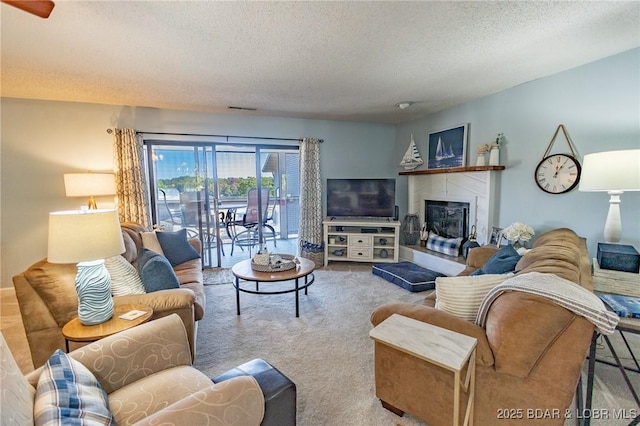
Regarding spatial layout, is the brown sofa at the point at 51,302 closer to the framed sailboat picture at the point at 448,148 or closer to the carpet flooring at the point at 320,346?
the carpet flooring at the point at 320,346

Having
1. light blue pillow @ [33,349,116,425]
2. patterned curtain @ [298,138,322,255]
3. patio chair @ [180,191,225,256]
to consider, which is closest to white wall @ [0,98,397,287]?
patio chair @ [180,191,225,256]

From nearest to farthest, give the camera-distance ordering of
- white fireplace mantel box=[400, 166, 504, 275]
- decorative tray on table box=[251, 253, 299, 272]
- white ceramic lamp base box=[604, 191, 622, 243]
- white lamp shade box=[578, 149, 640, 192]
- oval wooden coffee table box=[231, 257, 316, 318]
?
1. white lamp shade box=[578, 149, 640, 192]
2. white ceramic lamp base box=[604, 191, 622, 243]
3. oval wooden coffee table box=[231, 257, 316, 318]
4. decorative tray on table box=[251, 253, 299, 272]
5. white fireplace mantel box=[400, 166, 504, 275]

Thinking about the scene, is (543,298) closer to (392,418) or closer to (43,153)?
(392,418)

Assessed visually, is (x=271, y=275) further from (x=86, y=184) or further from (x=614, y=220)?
(x=614, y=220)

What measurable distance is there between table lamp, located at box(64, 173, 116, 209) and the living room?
53 centimetres

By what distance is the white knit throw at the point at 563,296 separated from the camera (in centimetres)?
117

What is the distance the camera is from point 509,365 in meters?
1.30

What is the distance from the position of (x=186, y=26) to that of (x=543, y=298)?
2614 millimetres

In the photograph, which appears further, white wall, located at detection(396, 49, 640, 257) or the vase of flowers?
the vase of flowers

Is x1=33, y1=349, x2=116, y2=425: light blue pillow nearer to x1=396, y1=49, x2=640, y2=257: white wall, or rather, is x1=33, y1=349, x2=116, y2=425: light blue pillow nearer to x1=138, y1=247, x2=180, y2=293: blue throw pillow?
x1=138, y1=247, x2=180, y2=293: blue throw pillow

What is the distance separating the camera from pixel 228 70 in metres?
2.70

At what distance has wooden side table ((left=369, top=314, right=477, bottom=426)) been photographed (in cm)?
117

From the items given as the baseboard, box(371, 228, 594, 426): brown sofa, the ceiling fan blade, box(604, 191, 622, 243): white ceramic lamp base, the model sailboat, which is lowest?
the baseboard

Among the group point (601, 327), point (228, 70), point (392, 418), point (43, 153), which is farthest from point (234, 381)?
point (43, 153)
